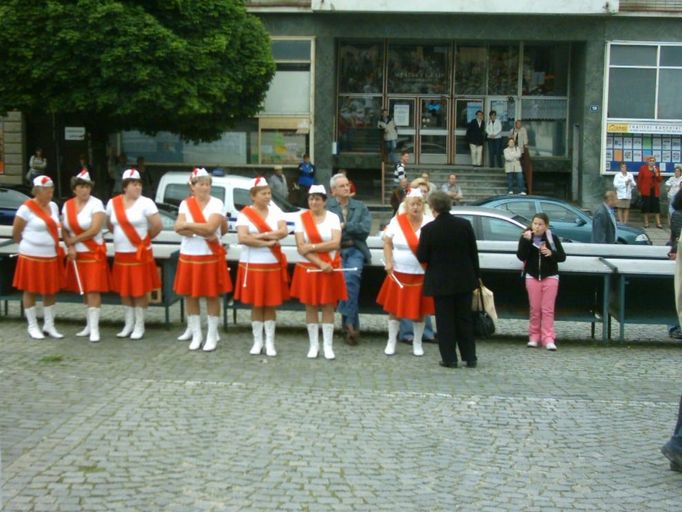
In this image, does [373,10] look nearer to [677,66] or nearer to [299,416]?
[677,66]

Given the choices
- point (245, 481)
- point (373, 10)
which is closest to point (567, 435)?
point (245, 481)

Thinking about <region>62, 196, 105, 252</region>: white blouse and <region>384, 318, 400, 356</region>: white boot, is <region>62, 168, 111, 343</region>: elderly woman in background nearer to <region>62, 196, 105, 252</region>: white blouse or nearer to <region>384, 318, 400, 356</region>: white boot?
<region>62, 196, 105, 252</region>: white blouse

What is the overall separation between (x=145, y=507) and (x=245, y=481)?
75 cm

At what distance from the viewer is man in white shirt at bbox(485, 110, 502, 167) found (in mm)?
33531

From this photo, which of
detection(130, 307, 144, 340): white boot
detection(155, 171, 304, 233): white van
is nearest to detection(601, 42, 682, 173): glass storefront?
detection(155, 171, 304, 233): white van

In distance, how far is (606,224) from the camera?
16.5 meters

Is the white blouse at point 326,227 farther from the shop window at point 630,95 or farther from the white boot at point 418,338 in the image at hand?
the shop window at point 630,95

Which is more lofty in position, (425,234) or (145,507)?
(425,234)

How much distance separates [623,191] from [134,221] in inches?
830

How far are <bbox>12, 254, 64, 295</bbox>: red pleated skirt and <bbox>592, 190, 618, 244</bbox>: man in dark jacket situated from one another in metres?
8.37

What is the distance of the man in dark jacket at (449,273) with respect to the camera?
418 inches

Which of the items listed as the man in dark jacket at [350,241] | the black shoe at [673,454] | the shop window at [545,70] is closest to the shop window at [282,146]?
the shop window at [545,70]

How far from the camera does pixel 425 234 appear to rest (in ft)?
35.4

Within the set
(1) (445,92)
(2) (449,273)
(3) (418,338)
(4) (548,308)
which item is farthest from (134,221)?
(1) (445,92)
